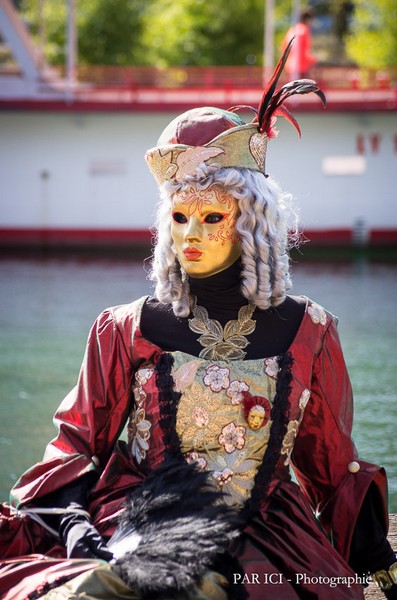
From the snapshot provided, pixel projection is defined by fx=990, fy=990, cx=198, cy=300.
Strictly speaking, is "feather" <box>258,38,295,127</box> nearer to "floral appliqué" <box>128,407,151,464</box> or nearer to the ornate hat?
the ornate hat

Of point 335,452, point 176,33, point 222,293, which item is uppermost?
point 176,33

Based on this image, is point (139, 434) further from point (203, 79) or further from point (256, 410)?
point (203, 79)

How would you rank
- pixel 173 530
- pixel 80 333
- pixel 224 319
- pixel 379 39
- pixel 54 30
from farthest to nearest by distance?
pixel 54 30 → pixel 379 39 → pixel 80 333 → pixel 224 319 → pixel 173 530

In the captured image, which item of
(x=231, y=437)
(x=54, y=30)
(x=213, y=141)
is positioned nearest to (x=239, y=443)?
(x=231, y=437)

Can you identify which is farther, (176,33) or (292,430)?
(176,33)

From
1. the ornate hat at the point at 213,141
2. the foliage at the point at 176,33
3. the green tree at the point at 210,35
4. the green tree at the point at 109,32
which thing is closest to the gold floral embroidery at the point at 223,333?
the ornate hat at the point at 213,141

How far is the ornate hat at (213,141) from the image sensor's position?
2133 millimetres

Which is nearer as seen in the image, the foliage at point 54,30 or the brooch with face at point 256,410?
the brooch with face at point 256,410

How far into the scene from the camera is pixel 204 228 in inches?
86.5

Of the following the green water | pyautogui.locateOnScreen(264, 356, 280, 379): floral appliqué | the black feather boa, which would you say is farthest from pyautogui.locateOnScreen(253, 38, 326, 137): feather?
the green water

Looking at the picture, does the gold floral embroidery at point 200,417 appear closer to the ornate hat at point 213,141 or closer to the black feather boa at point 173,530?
the black feather boa at point 173,530

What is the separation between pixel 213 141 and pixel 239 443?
0.65 meters

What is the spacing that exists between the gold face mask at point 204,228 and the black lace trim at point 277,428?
0.28 m

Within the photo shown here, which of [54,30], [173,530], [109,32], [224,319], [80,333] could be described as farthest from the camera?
[54,30]
